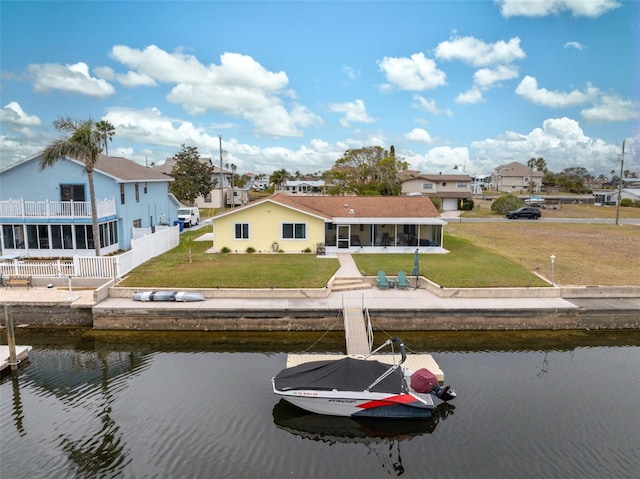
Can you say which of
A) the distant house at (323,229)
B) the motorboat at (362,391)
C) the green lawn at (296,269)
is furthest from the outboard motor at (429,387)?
the distant house at (323,229)

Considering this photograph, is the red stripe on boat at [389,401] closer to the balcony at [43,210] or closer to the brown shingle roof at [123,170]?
the balcony at [43,210]

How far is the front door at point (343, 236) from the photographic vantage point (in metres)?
29.3

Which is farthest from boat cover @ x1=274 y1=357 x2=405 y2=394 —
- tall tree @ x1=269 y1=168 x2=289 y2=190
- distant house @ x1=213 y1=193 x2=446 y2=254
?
tall tree @ x1=269 y1=168 x2=289 y2=190

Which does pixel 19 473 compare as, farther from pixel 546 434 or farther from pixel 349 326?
pixel 546 434

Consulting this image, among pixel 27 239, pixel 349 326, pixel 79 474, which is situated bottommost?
pixel 79 474

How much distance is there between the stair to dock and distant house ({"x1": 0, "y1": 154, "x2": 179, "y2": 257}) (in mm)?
14987

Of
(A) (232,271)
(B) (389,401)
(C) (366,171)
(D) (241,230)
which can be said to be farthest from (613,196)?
(B) (389,401)

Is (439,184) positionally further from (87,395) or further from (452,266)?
(87,395)

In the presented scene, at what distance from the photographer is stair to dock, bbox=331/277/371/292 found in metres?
21.5

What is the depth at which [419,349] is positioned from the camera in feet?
56.2

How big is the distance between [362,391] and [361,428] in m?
0.99

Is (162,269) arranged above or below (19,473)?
above

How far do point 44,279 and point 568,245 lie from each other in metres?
34.1

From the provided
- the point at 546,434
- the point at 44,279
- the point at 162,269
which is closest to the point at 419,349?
the point at 546,434
